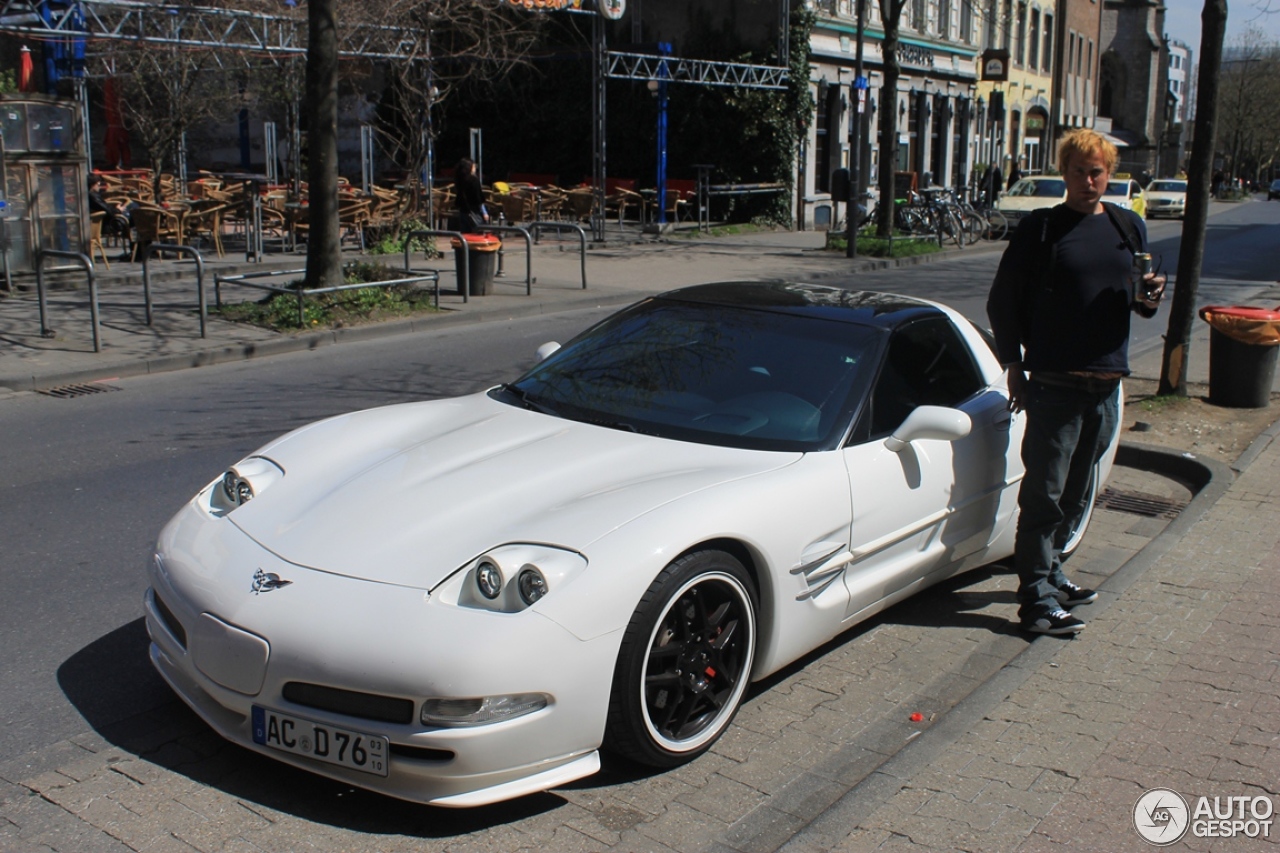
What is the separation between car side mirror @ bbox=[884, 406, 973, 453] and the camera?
14.5 ft

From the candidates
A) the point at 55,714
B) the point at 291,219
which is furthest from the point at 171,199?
the point at 55,714

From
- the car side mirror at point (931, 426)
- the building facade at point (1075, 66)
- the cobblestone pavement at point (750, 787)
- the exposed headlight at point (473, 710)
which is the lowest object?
the cobblestone pavement at point (750, 787)

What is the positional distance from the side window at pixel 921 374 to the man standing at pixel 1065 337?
10.5 inches

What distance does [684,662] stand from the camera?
3.71 meters

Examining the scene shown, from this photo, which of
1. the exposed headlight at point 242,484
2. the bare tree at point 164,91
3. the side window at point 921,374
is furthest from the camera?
the bare tree at point 164,91

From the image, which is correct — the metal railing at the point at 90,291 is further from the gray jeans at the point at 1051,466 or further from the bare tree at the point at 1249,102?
the bare tree at the point at 1249,102

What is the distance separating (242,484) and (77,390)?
6854mm

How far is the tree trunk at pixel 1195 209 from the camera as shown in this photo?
8.83m

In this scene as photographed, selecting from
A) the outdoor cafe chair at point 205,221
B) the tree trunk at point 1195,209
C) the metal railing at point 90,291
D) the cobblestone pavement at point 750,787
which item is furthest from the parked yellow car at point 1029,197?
the cobblestone pavement at point 750,787

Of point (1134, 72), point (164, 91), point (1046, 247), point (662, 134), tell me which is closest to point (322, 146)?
point (1046, 247)

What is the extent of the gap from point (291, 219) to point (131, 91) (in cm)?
998

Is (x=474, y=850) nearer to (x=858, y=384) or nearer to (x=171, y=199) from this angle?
(x=858, y=384)

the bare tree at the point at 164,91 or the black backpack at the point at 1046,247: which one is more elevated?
the bare tree at the point at 164,91

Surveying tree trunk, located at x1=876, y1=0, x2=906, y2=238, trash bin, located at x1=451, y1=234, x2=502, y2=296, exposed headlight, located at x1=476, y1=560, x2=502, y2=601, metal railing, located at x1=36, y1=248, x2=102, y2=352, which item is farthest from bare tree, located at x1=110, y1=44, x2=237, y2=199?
exposed headlight, located at x1=476, y1=560, x2=502, y2=601
